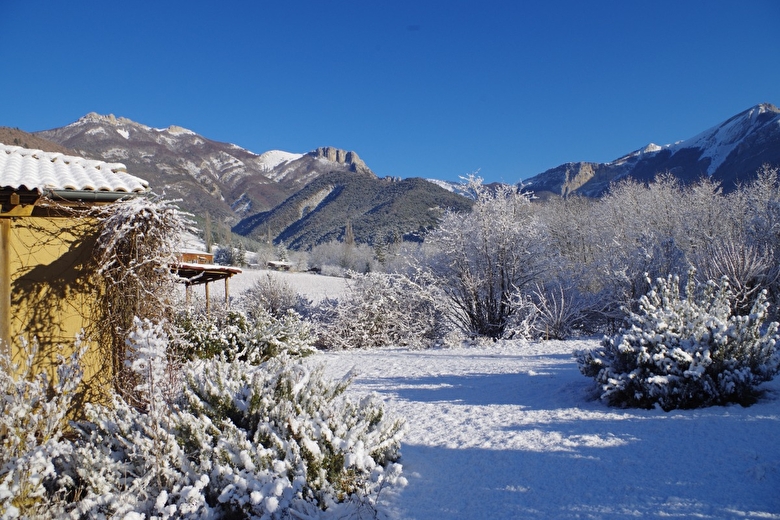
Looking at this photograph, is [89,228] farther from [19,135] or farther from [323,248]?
[19,135]

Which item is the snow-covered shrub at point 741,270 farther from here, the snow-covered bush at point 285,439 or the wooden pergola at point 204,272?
the wooden pergola at point 204,272

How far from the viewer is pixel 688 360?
5.31 meters

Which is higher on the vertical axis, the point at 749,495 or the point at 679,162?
the point at 679,162

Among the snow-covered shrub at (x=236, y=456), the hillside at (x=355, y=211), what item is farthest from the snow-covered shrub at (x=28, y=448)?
the hillside at (x=355, y=211)

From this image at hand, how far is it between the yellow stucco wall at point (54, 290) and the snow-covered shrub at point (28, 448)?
1.57 meters

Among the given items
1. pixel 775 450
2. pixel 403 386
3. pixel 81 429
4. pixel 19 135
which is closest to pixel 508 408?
pixel 403 386

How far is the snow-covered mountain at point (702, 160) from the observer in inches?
2279

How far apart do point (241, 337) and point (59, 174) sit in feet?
17.1

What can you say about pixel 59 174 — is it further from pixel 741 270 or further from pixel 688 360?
pixel 741 270

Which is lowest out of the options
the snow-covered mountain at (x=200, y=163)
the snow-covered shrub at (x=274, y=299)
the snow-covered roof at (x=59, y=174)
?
the snow-covered shrub at (x=274, y=299)

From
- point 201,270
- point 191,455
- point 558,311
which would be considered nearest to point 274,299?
point 201,270

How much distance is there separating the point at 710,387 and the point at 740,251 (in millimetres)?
7772

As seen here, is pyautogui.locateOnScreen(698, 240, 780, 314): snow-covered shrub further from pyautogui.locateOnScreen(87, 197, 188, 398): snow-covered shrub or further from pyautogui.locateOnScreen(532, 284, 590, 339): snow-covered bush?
pyautogui.locateOnScreen(87, 197, 188, 398): snow-covered shrub

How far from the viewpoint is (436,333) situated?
49.2 ft
